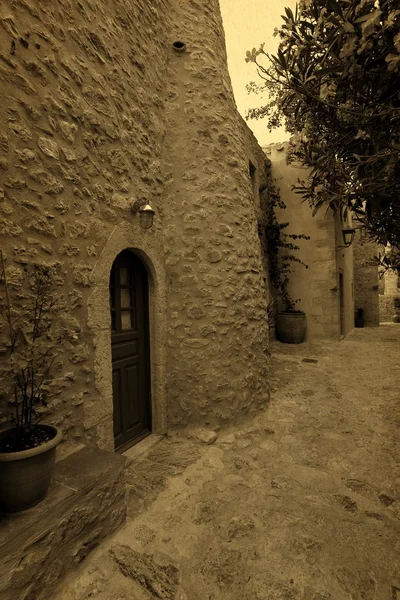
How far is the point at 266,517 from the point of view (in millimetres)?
2211

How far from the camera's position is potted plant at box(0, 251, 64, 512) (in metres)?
1.60

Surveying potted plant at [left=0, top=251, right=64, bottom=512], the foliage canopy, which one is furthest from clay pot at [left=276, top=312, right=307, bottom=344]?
potted plant at [left=0, top=251, right=64, bottom=512]

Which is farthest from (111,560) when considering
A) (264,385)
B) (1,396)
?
(264,385)

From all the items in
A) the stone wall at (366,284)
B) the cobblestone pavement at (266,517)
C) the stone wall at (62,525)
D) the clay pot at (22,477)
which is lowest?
the cobblestone pavement at (266,517)

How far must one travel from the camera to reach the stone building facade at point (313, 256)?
798 centimetres

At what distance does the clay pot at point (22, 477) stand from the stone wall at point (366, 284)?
13493 mm

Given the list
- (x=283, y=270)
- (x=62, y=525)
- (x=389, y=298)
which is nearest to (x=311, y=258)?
(x=283, y=270)

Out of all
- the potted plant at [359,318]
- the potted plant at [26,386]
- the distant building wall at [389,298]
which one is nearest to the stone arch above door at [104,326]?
the potted plant at [26,386]

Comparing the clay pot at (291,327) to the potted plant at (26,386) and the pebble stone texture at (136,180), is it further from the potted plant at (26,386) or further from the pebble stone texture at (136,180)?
the potted plant at (26,386)

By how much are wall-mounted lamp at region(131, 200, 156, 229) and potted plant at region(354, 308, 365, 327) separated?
11.8 meters

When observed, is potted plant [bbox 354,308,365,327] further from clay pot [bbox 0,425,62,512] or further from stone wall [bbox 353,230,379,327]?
clay pot [bbox 0,425,62,512]

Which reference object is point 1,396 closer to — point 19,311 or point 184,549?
point 19,311

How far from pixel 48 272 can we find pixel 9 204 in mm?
502

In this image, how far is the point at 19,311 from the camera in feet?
6.75
